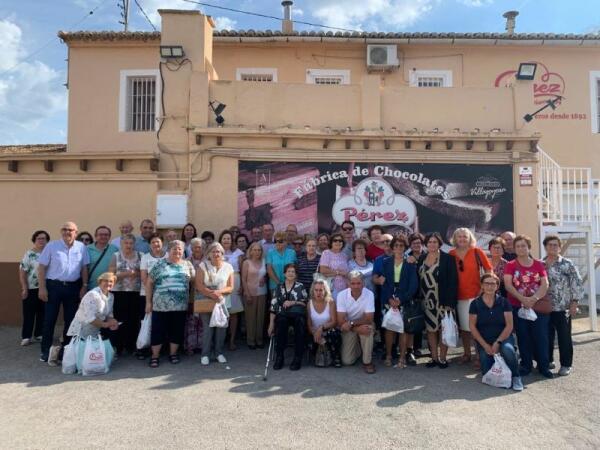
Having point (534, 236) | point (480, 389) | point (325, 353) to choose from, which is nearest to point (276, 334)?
point (325, 353)

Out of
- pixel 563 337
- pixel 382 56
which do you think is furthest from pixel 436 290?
pixel 382 56

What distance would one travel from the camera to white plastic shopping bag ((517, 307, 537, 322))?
5602 mm

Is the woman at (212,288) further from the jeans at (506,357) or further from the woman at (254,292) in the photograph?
the jeans at (506,357)

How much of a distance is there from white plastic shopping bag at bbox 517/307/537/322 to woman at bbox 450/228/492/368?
575 millimetres

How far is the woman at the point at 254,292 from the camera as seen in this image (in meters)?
Answer: 6.66

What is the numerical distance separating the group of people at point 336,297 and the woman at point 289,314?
14 mm

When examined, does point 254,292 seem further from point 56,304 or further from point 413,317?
point 56,304

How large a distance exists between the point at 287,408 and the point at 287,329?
5.11 ft

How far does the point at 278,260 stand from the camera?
6691mm

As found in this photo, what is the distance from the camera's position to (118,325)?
6020 millimetres

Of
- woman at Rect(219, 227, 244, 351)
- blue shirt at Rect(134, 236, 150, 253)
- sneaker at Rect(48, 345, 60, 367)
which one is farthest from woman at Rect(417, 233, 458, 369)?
sneaker at Rect(48, 345, 60, 367)

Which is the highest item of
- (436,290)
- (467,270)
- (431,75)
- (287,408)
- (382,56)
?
(382,56)

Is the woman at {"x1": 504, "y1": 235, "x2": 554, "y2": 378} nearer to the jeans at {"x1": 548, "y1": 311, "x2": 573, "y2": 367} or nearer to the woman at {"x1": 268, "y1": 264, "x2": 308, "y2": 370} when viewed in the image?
the jeans at {"x1": 548, "y1": 311, "x2": 573, "y2": 367}

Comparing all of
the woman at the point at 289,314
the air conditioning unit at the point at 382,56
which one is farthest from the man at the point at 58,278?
the air conditioning unit at the point at 382,56
